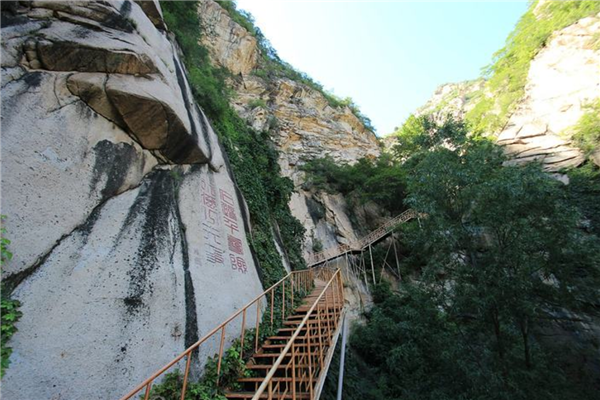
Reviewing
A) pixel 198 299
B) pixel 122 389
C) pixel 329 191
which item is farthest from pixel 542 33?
pixel 122 389

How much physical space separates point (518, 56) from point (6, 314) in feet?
87.4

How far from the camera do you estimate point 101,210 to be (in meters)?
4.00

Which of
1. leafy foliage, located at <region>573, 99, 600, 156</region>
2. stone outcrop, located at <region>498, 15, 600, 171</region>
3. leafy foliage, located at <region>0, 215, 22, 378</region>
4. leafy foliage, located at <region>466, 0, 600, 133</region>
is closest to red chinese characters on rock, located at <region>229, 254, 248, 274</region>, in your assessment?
leafy foliage, located at <region>0, 215, 22, 378</region>

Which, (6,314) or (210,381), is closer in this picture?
(6,314)

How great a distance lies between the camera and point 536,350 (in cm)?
611

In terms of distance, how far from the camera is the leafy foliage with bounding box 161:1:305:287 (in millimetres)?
7275

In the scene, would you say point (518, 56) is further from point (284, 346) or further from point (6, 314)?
point (6, 314)

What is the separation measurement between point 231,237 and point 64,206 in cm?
286

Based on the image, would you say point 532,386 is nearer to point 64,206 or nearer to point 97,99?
point 64,206

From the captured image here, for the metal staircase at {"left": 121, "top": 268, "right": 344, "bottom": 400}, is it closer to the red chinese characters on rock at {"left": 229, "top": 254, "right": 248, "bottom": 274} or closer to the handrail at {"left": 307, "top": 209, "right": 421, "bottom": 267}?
the red chinese characters on rock at {"left": 229, "top": 254, "right": 248, "bottom": 274}

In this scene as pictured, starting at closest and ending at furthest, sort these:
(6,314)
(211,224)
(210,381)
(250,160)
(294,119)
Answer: (6,314) → (210,381) → (211,224) → (250,160) → (294,119)

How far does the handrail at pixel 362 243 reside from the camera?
14586 mm

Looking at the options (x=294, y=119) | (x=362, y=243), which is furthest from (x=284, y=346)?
(x=294, y=119)

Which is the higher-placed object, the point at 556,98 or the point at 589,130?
the point at 556,98
